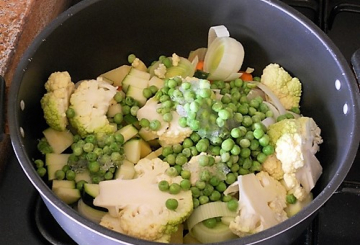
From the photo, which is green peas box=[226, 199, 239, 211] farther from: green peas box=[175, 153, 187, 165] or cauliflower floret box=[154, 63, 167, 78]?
cauliflower floret box=[154, 63, 167, 78]

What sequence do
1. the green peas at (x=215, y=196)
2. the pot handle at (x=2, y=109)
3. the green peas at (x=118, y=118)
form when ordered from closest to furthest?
the pot handle at (x=2, y=109) < the green peas at (x=215, y=196) < the green peas at (x=118, y=118)

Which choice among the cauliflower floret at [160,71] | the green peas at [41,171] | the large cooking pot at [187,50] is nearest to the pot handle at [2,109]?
the large cooking pot at [187,50]

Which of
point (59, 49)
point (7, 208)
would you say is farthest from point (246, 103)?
point (7, 208)

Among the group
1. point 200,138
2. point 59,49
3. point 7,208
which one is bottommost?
point 7,208

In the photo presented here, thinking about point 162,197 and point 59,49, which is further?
point 59,49

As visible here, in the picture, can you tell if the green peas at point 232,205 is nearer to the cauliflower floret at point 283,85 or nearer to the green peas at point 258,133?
the green peas at point 258,133

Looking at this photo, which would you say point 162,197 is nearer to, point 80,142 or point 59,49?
point 80,142
